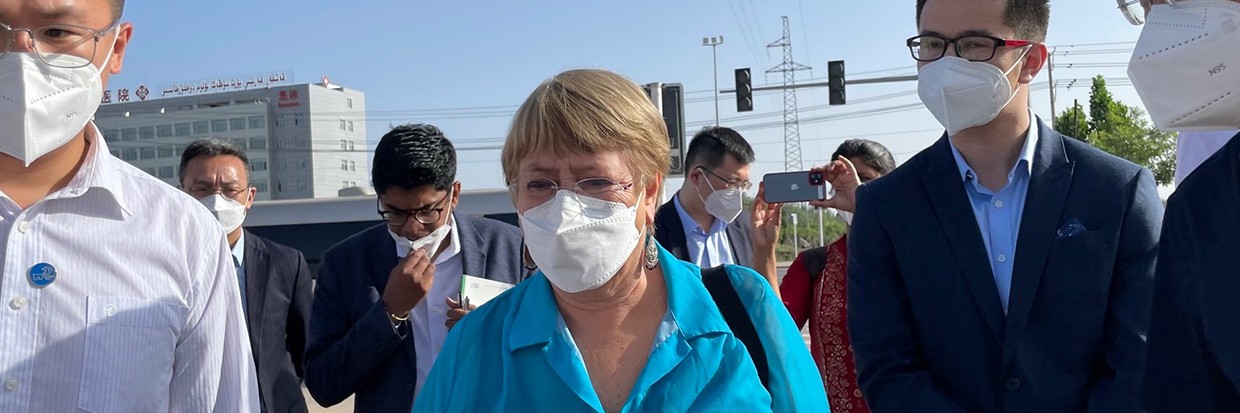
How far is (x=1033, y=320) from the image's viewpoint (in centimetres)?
284

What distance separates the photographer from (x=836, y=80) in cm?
1997

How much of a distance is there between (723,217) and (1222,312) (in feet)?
12.0

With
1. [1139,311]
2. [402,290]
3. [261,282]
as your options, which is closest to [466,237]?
[402,290]

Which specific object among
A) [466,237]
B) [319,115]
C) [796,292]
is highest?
[319,115]

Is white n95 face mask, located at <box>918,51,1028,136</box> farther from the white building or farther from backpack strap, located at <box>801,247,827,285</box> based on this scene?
the white building

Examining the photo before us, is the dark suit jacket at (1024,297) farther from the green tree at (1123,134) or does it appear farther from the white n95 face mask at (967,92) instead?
the green tree at (1123,134)

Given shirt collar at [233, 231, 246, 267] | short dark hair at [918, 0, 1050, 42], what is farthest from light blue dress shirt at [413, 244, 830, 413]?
shirt collar at [233, 231, 246, 267]

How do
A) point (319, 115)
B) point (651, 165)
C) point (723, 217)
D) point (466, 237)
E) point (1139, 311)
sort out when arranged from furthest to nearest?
point (319, 115) → point (723, 217) → point (466, 237) → point (1139, 311) → point (651, 165)

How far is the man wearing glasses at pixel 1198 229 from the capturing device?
177 cm

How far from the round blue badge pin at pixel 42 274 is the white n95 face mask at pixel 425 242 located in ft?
5.22

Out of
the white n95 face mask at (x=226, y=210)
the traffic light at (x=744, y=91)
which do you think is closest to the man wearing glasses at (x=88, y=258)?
the white n95 face mask at (x=226, y=210)

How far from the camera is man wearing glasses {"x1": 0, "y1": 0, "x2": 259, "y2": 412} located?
2.29 metres

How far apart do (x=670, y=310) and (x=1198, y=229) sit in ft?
3.62

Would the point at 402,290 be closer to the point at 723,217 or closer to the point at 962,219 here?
the point at 962,219
